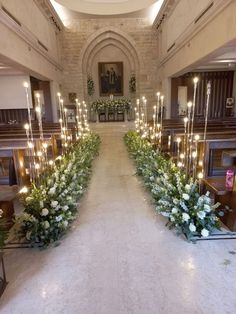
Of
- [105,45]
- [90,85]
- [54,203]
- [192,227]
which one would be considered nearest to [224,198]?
[192,227]

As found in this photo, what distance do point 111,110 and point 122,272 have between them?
11.6m

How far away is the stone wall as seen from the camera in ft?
43.4

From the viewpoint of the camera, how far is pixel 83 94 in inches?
547

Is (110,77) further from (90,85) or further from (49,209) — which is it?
(49,209)

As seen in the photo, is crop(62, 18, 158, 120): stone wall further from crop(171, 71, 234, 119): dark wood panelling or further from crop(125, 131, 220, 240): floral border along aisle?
crop(125, 131, 220, 240): floral border along aisle

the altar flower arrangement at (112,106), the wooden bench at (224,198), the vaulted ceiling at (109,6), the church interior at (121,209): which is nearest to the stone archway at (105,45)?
the altar flower arrangement at (112,106)

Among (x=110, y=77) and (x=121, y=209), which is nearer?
(x=121, y=209)

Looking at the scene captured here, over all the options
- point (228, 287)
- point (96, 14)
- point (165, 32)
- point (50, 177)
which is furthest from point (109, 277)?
point (96, 14)

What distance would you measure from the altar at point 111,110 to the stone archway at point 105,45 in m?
1.38

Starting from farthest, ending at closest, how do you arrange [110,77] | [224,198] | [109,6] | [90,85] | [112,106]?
[110,77] < [90,85] < [112,106] < [109,6] < [224,198]

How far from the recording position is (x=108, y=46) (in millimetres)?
14352

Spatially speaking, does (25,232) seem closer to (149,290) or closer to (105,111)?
(149,290)

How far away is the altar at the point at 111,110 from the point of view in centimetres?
1317

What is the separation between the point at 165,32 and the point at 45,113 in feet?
21.5
